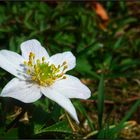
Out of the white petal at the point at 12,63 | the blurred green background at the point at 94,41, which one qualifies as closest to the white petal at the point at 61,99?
the white petal at the point at 12,63

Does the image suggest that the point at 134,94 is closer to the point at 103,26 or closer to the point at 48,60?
the point at 103,26

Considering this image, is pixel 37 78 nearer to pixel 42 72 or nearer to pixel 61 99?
pixel 42 72

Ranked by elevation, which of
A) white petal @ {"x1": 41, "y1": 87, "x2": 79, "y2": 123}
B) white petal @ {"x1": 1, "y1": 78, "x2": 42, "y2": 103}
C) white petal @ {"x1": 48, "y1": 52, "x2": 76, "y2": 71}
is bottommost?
white petal @ {"x1": 41, "y1": 87, "x2": 79, "y2": 123}

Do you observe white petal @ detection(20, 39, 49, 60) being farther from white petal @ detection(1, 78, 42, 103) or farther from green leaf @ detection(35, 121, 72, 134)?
green leaf @ detection(35, 121, 72, 134)

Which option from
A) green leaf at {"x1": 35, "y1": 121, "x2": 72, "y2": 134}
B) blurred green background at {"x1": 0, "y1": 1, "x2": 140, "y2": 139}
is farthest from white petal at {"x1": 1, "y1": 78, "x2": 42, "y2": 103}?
A: blurred green background at {"x1": 0, "y1": 1, "x2": 140, "y2": 139}

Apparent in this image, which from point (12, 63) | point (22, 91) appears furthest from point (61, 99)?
point (12, 63)

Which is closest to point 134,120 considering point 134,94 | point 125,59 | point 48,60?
point 134,94

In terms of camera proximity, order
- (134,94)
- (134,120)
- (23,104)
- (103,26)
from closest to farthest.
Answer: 1. (23,104)
2. (134,120)
3. (134,94)
4. (103,26)
